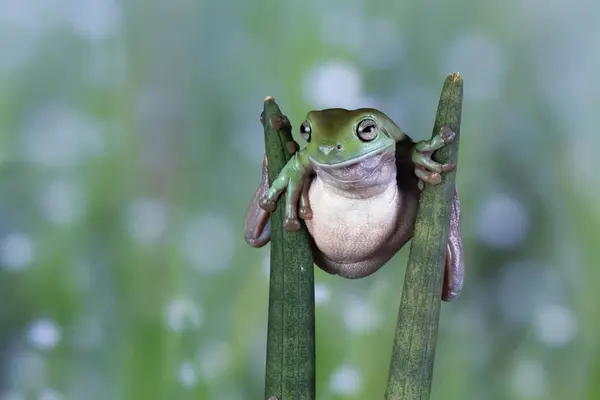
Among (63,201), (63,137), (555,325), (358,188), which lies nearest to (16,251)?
(63,201)

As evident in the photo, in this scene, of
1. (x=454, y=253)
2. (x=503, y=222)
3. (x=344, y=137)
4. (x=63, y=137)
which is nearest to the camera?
(x=344, y=137)

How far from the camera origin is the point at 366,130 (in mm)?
734

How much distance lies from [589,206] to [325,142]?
0.81 metres

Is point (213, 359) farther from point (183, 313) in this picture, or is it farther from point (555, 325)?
point (555, 325)

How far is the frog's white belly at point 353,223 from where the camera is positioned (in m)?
0.79

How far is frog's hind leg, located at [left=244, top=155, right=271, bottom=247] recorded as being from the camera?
89 cm

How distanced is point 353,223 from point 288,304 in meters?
0.13

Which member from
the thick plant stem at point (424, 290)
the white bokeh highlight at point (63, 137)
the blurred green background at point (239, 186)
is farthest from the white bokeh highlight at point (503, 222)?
the white bokeh highlight at point (63, 137)

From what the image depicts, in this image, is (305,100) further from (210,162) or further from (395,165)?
(395,165)

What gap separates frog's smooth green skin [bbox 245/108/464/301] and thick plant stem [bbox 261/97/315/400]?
0.08 feet

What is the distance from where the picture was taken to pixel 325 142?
72 centimetres

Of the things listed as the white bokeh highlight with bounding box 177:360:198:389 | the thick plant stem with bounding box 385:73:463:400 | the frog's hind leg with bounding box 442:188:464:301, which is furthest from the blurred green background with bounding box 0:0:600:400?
the thick plant stem with bounding box 385:73:463:400

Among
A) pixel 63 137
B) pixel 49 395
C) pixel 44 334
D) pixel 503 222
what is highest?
pixel 63 137

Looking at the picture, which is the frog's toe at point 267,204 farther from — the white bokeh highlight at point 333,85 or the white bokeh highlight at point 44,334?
the white bokeh highlight at point 44,334
